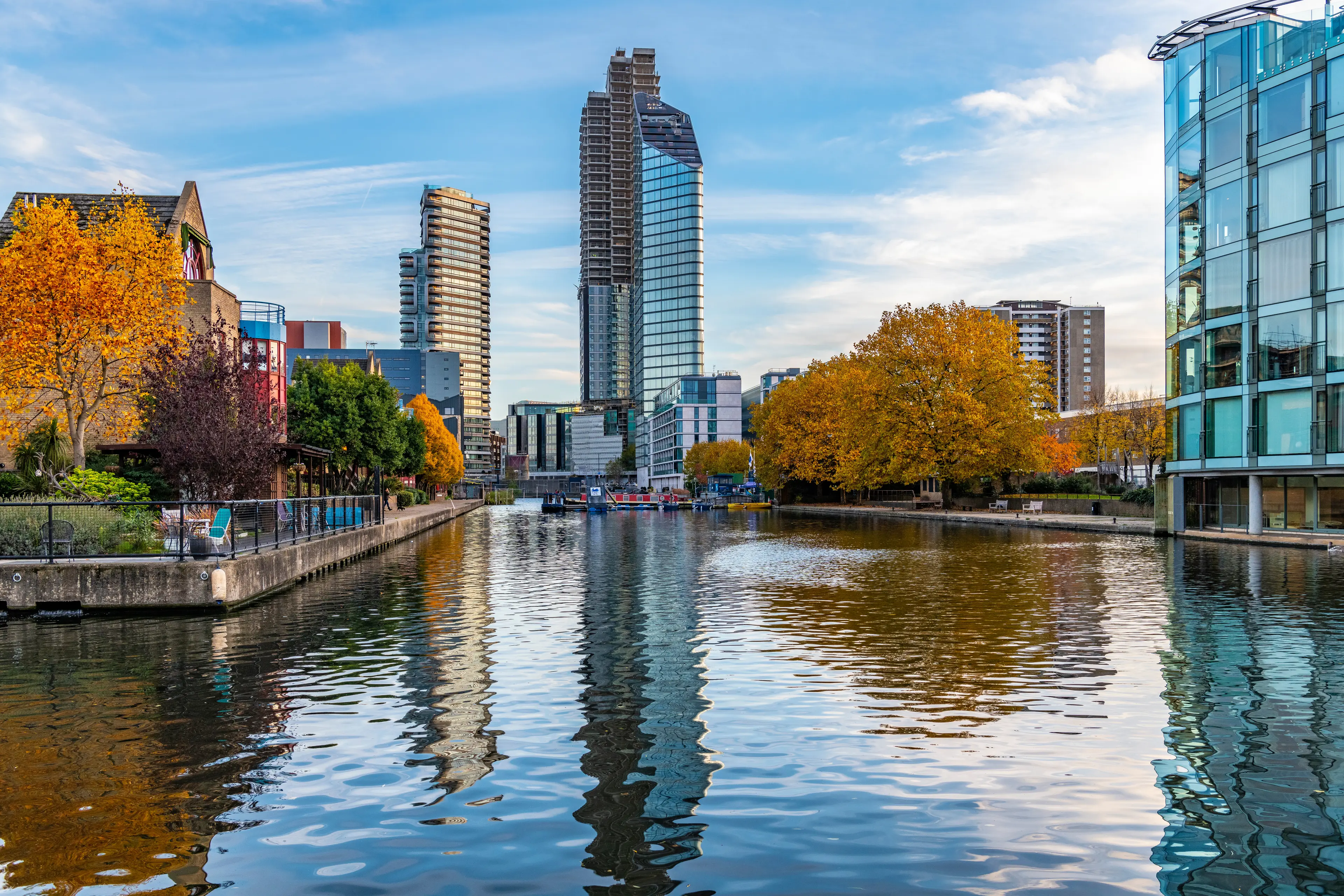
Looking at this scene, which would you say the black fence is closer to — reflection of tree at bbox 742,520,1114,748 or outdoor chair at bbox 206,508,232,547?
outdoor chair at bbox 206,508,232,547

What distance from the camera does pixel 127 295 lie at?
110ft

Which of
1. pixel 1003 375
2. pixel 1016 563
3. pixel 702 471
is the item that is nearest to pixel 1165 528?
pixel 1016 563

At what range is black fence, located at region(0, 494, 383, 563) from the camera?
21.4m

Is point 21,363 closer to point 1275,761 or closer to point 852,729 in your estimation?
point 852,729

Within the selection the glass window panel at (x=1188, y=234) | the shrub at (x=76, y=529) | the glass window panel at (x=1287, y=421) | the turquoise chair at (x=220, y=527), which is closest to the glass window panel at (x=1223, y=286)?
the glass window panel at (x=1188, y=234)

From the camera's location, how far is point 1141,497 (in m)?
59.5

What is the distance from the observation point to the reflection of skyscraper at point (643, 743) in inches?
284

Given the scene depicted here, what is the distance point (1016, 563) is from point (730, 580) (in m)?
9.91

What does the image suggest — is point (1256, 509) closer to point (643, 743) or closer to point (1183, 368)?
point (1183, 368)

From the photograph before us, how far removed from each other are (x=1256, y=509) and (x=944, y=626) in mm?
32612

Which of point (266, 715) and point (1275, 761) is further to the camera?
point (266, 715)

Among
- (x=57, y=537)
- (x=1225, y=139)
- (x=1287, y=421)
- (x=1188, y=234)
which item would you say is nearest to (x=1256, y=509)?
(x=1287, y=421)

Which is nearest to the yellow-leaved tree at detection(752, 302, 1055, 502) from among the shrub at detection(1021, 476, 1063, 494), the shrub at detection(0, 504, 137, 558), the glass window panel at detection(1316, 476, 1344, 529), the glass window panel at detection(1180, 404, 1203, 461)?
the shrub at detection(1021, 476, 1063, 494)

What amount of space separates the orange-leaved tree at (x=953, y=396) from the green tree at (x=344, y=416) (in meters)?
36.3
